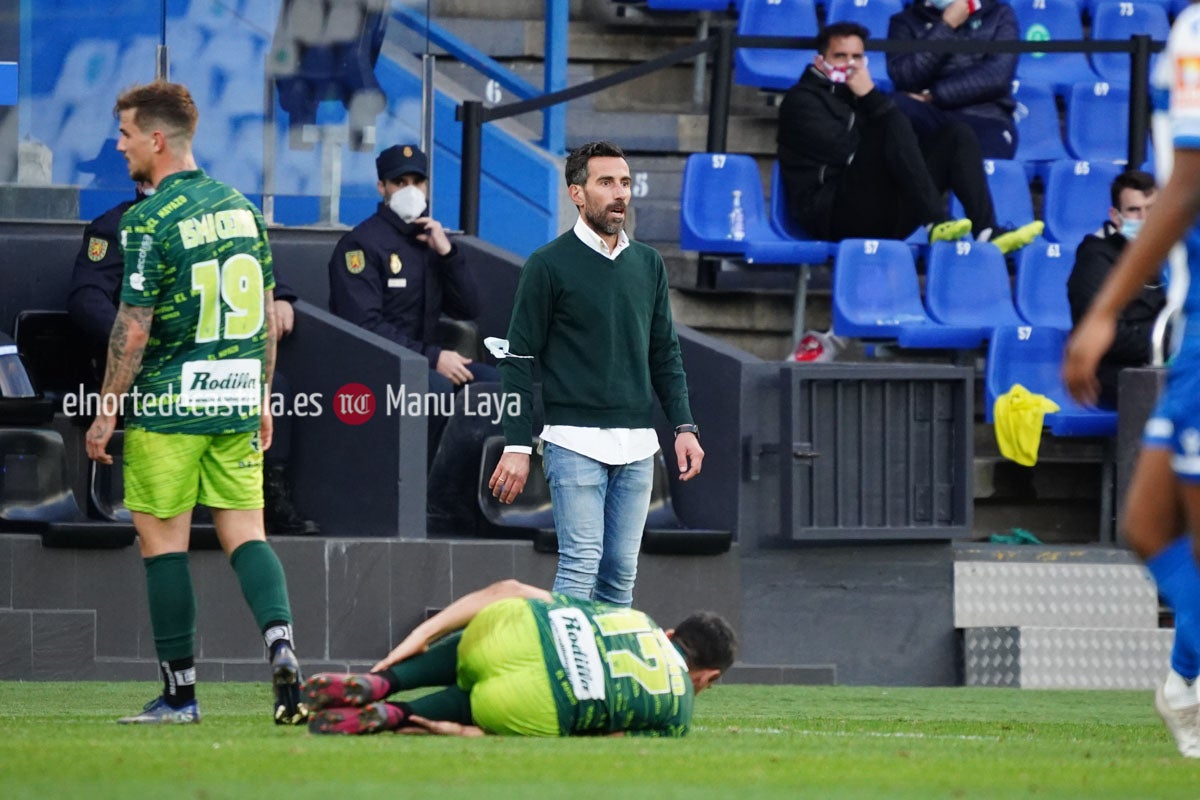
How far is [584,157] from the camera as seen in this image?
755 centimetres

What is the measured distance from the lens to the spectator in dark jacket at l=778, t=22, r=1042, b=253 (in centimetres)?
1302

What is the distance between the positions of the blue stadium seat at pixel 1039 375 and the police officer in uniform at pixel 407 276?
10.3 ft

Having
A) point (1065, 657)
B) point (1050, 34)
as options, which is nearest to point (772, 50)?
point (1050, 34)

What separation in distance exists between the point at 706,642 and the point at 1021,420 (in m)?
5.80

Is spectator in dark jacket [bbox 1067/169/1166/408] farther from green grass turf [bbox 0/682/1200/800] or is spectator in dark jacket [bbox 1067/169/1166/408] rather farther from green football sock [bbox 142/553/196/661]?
green football sock [bbox 142/553/196/661]

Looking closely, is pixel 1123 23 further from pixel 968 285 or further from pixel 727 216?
pixel 727 216

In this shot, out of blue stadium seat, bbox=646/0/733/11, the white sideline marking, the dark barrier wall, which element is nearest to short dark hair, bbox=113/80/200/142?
the white sideline marking

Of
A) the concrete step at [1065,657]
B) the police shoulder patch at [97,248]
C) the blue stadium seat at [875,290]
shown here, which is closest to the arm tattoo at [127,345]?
the police shoulder patch at [97,248]

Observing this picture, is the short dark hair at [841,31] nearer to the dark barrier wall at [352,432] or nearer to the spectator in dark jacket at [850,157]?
the spectator in dark jacket at [850,157]

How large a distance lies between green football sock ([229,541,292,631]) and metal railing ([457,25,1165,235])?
18.1 feet

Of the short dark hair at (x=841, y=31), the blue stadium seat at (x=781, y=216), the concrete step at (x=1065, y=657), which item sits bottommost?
the concrete step at (x=1065, y=657)

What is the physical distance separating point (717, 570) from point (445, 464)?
1.45m

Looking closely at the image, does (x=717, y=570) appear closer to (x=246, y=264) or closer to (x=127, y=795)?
(x=246, y=264)

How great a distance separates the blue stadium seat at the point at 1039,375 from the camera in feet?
40.7
